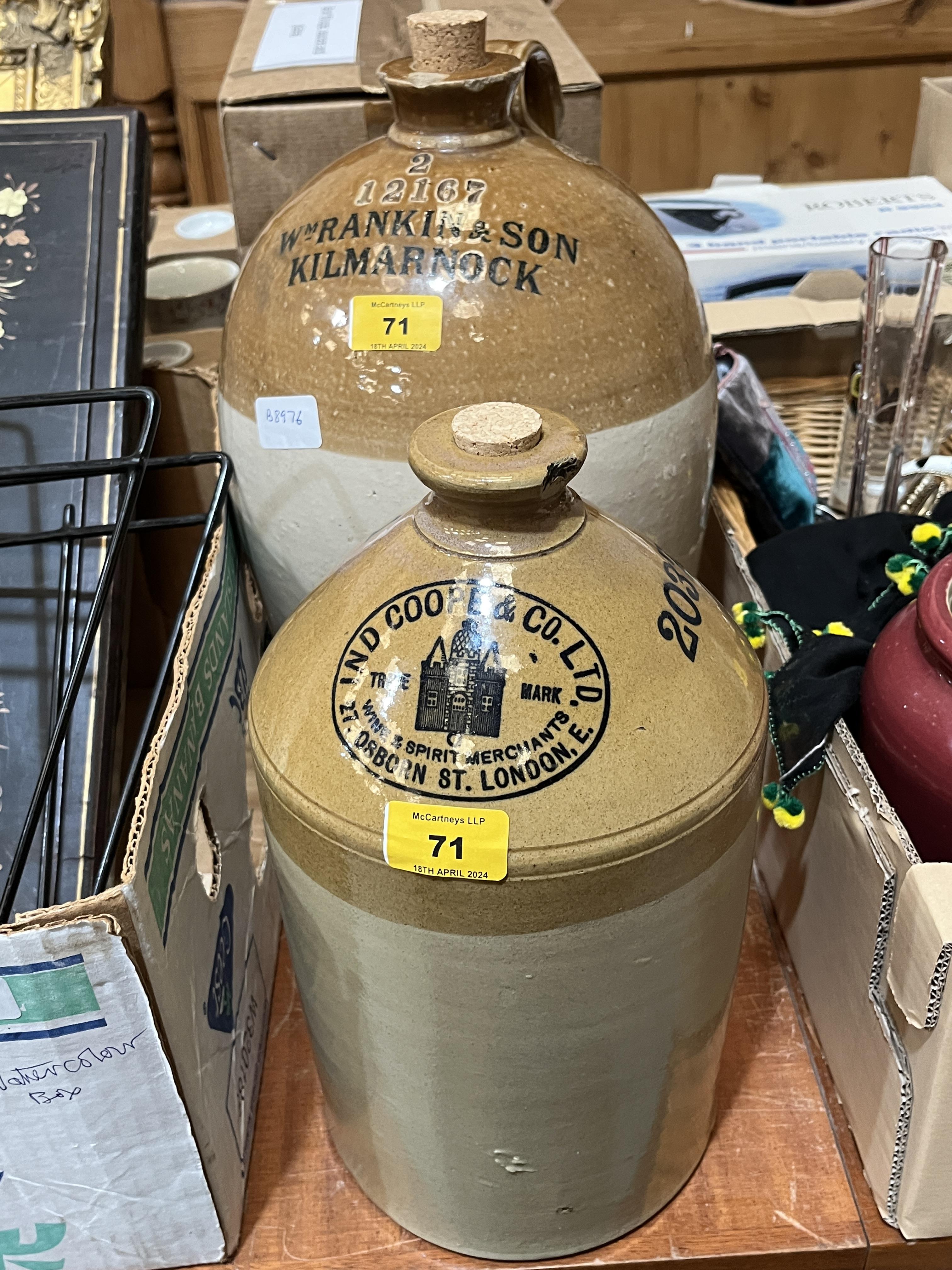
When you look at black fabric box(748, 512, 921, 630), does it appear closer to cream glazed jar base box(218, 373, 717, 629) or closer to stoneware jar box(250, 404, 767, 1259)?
cream glazed jar base box(218, 373, 717, 629)

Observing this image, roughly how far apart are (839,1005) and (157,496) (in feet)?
2.83

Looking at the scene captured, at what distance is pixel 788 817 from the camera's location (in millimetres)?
773

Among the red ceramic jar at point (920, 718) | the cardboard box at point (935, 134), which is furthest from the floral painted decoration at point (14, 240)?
the cardboard box at point (935, 134)

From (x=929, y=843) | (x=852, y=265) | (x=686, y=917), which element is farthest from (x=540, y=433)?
(x=852, y=265)

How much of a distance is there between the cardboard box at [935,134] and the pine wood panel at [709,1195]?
4.00 feet

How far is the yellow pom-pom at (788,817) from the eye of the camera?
2.53 ft

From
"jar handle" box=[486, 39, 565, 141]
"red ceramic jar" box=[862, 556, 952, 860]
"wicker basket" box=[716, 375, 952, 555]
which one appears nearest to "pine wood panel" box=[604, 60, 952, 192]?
"wicker basket" box=[716, 375, 952, 555]

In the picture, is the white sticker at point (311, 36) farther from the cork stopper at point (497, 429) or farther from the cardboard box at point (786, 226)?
the cork stopper at point (497, 429)

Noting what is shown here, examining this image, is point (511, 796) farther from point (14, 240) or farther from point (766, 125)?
point (766, 125)

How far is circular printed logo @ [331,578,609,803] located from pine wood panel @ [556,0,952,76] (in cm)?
185

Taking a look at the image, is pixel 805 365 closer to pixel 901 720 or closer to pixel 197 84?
pixel 901 720

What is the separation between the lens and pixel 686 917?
569 mm

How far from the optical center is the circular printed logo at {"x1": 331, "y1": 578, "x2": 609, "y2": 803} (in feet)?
1.70

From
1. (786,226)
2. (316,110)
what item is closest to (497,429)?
(316,110)
